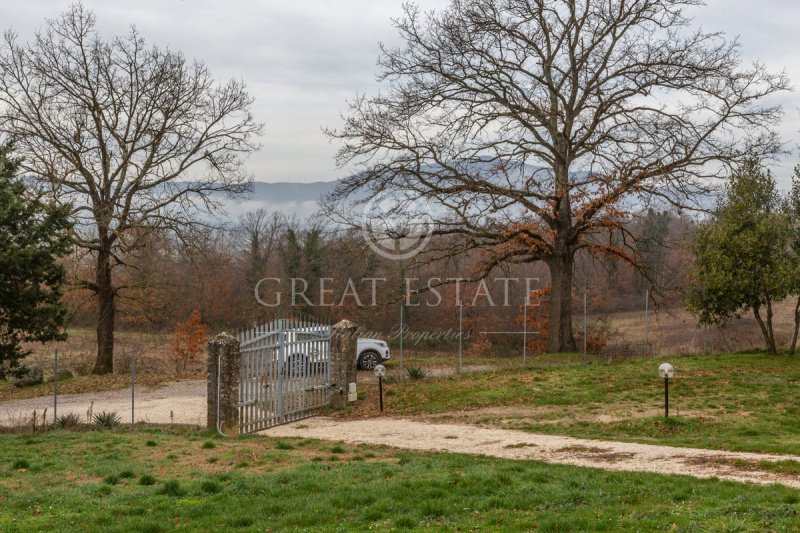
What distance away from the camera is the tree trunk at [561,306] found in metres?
27.2

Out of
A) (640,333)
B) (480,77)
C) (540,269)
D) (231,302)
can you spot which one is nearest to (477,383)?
(480,77)

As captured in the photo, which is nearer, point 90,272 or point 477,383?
point 477,383

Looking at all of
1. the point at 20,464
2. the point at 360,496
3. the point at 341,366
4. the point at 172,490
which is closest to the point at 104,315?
the point at 341,366

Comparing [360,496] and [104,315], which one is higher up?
[104,315]

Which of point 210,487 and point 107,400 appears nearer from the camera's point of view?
point 210,487

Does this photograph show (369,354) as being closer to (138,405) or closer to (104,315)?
(138,405)

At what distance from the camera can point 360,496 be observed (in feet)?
28.0

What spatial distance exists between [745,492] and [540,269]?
40121 mm

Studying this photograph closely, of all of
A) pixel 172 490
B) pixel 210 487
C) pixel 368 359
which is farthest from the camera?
pixel 368 359

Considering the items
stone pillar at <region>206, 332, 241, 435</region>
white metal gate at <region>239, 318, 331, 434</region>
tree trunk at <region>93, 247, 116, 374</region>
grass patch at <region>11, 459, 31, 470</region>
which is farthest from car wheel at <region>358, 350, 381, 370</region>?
grass patch at <region>11, 459, 31, 470</region>

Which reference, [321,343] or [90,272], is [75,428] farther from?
[90,272]

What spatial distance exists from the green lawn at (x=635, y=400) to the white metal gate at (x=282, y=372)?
122 cm

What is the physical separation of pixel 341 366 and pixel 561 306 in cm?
1186

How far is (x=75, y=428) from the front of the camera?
1565cm
